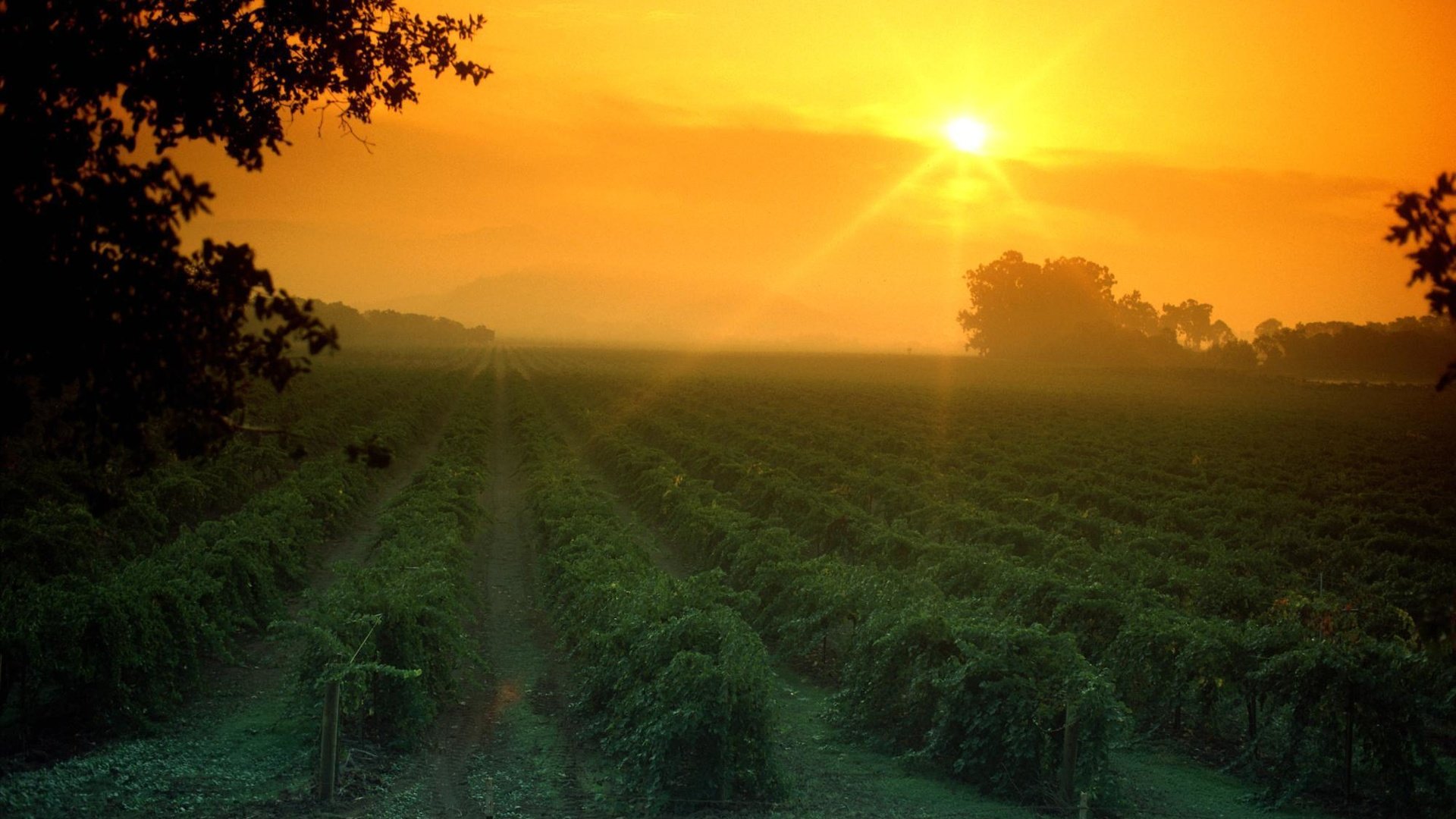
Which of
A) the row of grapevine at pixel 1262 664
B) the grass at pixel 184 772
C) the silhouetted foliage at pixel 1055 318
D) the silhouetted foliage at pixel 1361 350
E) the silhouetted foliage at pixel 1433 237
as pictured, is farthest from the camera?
the silhouetted foliage at pixel 1055 318

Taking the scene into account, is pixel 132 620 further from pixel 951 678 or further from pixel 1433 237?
pixel 1433 237

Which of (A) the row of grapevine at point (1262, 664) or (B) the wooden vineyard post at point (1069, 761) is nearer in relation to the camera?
(B) the wooden vineyard post at point (1069, 761)

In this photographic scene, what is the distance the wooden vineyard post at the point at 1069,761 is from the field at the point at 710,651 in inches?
1.2

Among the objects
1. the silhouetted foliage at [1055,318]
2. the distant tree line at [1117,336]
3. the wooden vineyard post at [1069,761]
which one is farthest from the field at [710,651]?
the silhouetted foliage at [1055,318]

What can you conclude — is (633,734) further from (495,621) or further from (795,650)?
(495,621)

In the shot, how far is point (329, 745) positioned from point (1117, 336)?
12102 centimetres

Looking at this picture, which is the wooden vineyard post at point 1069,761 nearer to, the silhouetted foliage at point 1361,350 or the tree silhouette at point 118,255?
the tree silhouette at point 118,255

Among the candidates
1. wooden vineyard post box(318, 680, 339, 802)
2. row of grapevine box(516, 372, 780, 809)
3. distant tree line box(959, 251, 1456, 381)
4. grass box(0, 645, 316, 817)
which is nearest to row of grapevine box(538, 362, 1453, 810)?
row of grapevine box(516, 372, 780, 809)

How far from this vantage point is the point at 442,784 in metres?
8.53

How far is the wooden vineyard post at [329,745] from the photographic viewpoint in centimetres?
797

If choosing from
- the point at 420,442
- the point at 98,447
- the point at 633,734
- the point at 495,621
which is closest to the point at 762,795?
the point at 633,734

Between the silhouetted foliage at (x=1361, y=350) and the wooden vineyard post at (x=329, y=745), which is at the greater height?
the silhouetted foliage at (x=1361, y=350)

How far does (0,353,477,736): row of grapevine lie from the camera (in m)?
8.69

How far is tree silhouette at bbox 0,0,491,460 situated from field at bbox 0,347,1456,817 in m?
0.92
